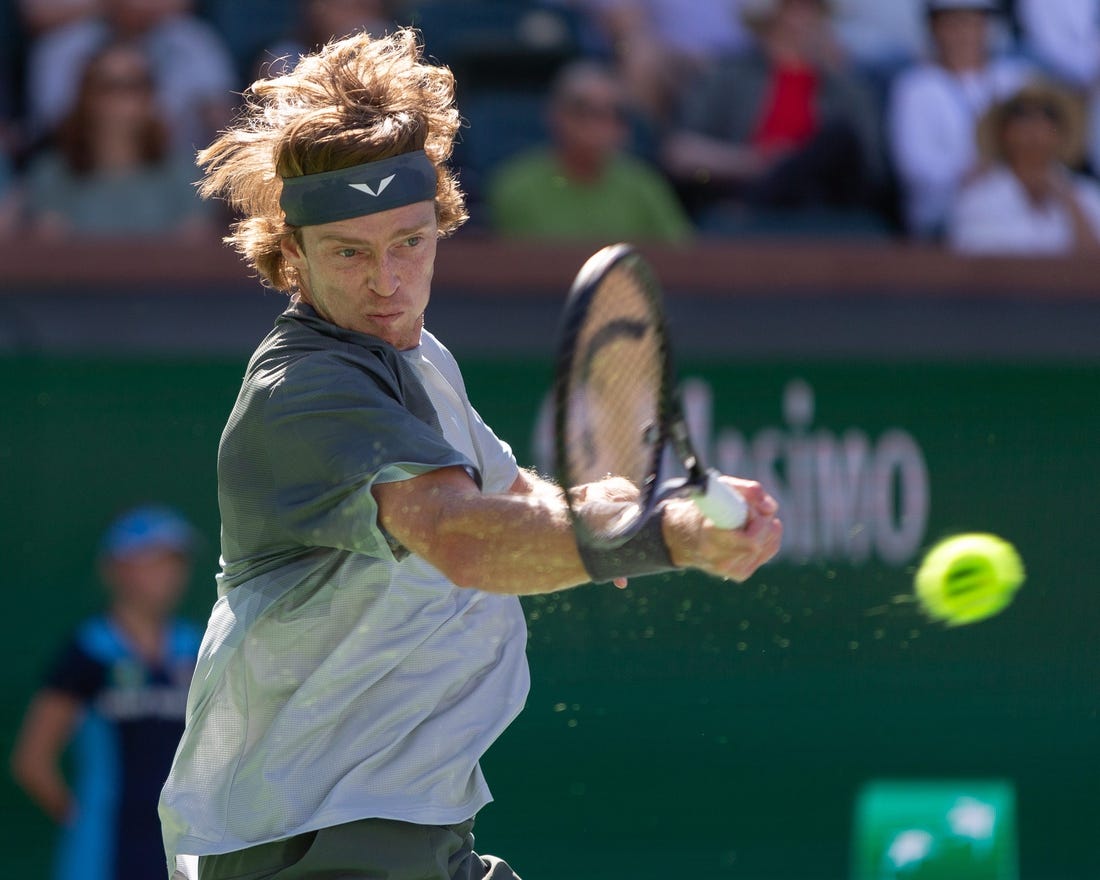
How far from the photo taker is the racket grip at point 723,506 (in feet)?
7.25

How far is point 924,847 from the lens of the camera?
4.77 m

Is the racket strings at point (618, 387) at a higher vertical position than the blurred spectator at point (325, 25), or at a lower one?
lower

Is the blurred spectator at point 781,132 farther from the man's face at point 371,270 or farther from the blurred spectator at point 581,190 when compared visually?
the man's face at point 371,270

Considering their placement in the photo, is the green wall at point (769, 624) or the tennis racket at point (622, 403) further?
the green wall at point (769, 624)

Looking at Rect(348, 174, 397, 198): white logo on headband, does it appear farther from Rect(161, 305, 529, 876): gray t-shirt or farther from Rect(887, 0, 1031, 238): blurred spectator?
Rect(887, 0, 1031, 238): blurred spectator

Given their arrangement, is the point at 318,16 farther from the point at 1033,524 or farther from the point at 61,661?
the point at 1033,524

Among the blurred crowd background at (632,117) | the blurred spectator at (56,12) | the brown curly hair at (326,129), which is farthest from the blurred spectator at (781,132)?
the brown curly hair at (326,129)

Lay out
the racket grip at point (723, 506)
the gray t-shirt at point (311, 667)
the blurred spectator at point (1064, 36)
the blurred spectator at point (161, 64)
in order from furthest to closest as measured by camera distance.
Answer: the blurred spectator at point (1064, 36) < the blurred spectator at point (161, 64) < the gray t-shirt at point (311, 667) < the racket grip at point (723, 506)

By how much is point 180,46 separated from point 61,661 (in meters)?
2.26

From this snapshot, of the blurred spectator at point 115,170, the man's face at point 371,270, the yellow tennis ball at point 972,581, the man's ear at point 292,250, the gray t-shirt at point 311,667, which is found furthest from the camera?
the blurred spectator at point 115,170

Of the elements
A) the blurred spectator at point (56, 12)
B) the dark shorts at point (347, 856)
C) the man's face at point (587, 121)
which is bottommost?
the dark shorts at point (347, 856)

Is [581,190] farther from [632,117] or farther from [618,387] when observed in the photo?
[618,387]

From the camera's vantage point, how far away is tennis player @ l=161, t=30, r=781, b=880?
247 centimetres

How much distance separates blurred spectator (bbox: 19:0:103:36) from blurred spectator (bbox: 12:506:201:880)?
6.62 feet
